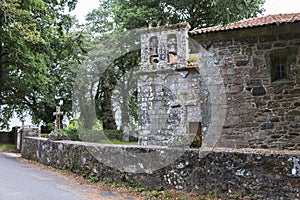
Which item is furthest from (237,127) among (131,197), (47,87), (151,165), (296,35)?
(47,87)

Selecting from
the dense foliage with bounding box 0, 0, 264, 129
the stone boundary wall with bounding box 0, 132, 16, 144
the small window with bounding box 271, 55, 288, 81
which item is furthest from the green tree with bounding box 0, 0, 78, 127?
the small window with bounding box 271, 55, 288, 81

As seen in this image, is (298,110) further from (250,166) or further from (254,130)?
(250,166)

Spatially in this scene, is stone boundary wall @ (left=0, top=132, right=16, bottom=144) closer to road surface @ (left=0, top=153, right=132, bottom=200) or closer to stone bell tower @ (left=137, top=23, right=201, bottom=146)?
stone bell tower @ (left=137, top=23, right=201, bottom=146)

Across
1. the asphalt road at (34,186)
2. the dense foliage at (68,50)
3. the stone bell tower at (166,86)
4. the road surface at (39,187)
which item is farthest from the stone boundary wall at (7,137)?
the road surface at (39,187)

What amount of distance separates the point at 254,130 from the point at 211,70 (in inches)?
76.0

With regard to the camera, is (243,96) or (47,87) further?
(47,87)

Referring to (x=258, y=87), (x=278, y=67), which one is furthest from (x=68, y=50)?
(x=278, y=67)

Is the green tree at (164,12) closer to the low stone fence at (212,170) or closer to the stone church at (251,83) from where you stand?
the stone church at (251,83)

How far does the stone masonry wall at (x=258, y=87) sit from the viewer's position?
753cm

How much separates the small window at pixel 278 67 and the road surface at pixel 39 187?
199 inches

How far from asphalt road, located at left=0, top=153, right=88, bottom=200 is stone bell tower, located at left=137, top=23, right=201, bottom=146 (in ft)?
22.5

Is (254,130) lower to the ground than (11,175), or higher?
higher

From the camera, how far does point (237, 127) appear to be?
7.86 meters

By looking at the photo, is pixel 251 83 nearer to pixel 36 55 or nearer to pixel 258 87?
pixel 258 87
